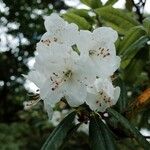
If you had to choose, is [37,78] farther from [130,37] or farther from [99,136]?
[130,37]

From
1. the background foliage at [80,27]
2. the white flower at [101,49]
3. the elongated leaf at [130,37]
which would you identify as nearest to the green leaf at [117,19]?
the background foliage at [80,27]

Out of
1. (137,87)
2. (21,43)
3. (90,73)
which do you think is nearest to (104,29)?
(90,73)

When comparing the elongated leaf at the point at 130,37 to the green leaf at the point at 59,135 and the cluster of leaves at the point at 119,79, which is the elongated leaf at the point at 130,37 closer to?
the cluster of leaves at the point at 119,79

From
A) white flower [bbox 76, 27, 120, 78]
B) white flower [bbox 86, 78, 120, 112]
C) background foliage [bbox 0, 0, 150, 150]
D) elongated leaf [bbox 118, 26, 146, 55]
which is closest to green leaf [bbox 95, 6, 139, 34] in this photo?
background foliage [bbox 0, 0, 150, 150]

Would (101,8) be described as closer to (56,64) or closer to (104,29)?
(104,29)

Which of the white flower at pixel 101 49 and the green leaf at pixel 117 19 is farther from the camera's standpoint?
the green leaf at pixel 117 19
